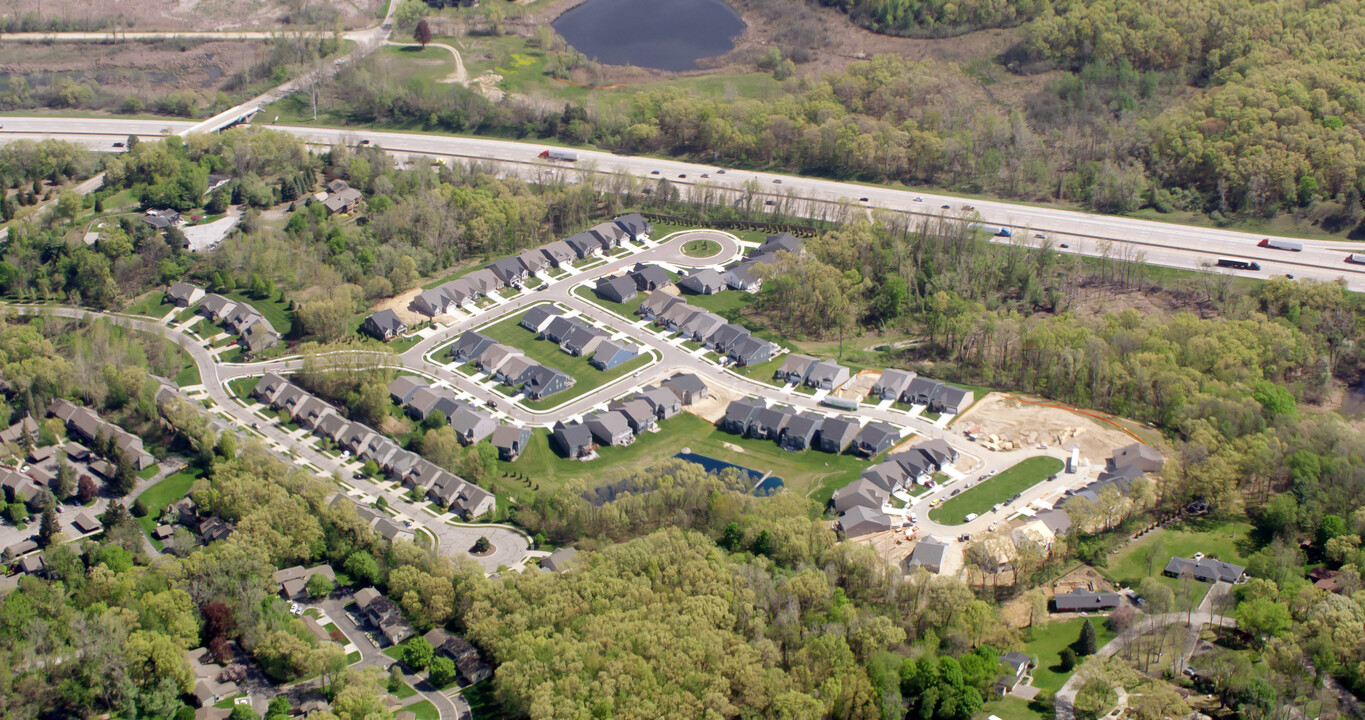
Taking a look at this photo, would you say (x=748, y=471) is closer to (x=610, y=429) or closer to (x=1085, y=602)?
(x=610, y=429)

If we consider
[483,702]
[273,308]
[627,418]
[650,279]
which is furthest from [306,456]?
[650,279]

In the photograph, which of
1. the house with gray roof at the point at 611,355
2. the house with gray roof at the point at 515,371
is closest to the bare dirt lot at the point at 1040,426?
the house with gray roof at the point at 611,355

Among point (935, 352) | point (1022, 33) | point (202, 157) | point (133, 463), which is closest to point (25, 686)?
point (133, 463)

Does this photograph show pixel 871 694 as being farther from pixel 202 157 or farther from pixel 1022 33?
pixel 1022 33

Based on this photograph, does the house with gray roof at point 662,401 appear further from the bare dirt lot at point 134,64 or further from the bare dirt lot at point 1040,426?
the bare dirt lot at point 134,64

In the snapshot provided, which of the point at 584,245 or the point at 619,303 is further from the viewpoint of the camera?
the point at 584,245

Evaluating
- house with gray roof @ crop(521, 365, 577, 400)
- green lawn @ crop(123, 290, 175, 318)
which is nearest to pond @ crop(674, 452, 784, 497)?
house with gray roof @ crop(521, 365, 577, 400)
